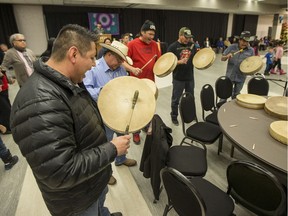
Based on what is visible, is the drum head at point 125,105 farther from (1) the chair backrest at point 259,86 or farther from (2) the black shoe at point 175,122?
(1) the chair backrest at point 259,86

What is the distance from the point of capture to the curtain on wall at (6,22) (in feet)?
27.6

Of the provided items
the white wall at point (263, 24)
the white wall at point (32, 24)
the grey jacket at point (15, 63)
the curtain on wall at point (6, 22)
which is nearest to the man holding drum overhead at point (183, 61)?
the grey jacket at point (15, 63)

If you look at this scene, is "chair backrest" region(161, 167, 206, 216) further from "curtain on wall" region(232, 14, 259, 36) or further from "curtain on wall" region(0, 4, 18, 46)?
"curtain on wall" region(232, 14, 259, 36)

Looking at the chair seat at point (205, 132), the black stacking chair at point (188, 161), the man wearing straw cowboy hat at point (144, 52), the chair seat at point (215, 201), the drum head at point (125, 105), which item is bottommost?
the chair seat at point (215, 201)

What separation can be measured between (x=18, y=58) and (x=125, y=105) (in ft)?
10.4

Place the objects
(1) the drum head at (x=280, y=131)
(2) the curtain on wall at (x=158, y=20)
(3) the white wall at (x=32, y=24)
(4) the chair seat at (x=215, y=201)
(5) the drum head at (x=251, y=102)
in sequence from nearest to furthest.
A: (4) the chair seat at (x=215, y=201) < (1) the drum head at (x=280, y=131) < (5) the drum head at (x=251, y=102) < (3) the white wall at (x=32, y=24) < (2) the curtain on wall at (x=158, y=20)

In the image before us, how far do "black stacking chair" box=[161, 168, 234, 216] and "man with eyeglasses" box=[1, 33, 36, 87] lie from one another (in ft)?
10.8

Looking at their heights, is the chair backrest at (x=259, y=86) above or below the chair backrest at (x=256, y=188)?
above

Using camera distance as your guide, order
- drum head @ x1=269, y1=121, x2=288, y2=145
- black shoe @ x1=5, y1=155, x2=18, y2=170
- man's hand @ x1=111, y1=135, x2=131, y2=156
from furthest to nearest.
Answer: black shoe @ x1=5, y1=155, x2=18, y2=170 → drum head @ x1=269, y1=121, x2=288, y2=145 → man's hand @ x1=111, y1=135, x2=131, y2=156

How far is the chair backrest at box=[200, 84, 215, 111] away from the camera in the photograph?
8.91ft

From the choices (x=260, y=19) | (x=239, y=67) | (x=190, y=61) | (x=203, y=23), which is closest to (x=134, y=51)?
(x=190, y=61)

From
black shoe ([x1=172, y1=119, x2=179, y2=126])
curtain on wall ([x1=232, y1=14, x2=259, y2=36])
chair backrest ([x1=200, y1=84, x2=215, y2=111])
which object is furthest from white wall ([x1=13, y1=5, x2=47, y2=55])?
curtain on wall ([x1=232, y1=14, x2=259, y2=36])

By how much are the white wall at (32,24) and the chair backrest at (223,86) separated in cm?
938

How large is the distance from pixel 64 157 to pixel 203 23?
591 inches
